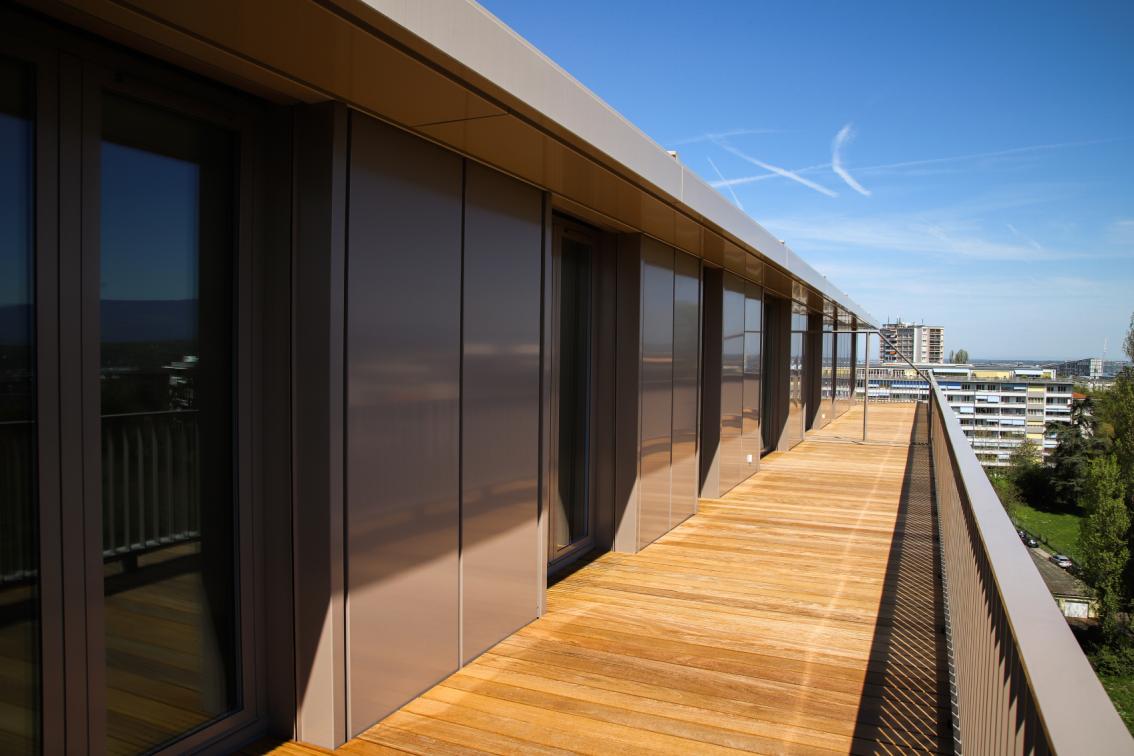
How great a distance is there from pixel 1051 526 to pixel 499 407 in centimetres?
7332

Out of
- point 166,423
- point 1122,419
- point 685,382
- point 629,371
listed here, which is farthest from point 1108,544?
point 166,423

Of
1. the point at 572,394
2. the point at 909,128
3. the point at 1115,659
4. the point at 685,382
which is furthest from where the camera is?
the point at 1115,659

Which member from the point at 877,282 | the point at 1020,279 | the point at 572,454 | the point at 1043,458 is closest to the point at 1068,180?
the point at 877,282

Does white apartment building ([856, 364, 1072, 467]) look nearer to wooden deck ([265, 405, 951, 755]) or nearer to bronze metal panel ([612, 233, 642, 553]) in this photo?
wooden deck ([265, 405, 951, 755])

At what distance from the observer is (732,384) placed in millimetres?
9914

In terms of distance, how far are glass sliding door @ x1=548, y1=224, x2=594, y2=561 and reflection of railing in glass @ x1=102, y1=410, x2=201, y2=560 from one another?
10.7 feet

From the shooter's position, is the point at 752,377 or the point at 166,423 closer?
the point at 166,423

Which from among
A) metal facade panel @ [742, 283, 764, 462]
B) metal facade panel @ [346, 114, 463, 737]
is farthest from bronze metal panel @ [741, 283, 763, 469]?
metal facade panel @ [346, 114, 463, 737]

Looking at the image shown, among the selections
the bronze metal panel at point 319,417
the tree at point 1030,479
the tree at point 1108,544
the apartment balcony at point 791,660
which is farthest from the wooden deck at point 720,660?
the tree at point 1030,479

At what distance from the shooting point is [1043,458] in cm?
7706

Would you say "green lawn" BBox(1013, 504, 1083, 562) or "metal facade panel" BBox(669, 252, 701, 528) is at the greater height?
"metal facade panel" BBox(669, 252, 701, 528)

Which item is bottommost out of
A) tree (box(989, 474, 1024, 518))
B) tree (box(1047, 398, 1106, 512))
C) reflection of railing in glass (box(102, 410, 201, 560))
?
tree (box(989, 474, 1024, 518))

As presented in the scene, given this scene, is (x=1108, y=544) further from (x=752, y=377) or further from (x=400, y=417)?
(x=400, y=417)

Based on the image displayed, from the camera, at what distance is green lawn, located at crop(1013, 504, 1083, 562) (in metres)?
60.0
